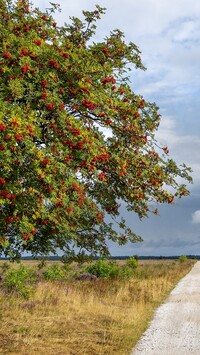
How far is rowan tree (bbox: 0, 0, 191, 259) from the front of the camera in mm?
8297

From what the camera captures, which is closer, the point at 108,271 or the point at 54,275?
the point at 54,275

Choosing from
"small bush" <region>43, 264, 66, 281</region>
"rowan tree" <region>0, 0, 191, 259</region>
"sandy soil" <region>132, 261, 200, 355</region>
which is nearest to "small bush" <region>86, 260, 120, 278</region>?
"small bush" <region>43, 264, 66, 281</region>

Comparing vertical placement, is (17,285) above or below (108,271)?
below

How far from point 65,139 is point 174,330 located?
7.15 meters

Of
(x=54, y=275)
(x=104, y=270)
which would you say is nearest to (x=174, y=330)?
(x=54, y=275)

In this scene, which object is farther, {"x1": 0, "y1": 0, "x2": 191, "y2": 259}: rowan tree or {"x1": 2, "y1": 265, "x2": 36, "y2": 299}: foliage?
{"x1": 2, "y1": 265, "x2": 36, "y2": 299}: foliage

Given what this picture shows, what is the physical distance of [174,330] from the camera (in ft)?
44.1

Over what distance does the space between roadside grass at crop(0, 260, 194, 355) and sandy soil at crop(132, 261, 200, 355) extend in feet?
1.05

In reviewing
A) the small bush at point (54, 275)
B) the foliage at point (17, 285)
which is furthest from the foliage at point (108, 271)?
the foliage at point (17, 285)

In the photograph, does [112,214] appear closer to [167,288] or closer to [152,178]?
[152,178]

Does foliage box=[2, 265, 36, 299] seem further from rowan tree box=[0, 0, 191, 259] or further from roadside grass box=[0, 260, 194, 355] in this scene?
rowan tree box=[0, 0, 191, 259]

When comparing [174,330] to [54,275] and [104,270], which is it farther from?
[104,270]

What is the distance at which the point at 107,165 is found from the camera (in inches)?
446

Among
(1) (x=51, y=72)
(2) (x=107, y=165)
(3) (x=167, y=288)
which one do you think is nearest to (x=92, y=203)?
(2) (x=107, y=165)
